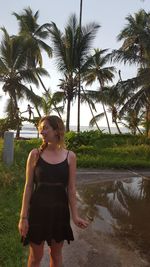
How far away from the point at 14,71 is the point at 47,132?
24.6 m

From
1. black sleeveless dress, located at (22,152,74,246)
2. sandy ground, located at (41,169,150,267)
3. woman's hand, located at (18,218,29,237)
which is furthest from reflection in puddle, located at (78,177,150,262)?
woman's hand, located at (18,218,29,237)

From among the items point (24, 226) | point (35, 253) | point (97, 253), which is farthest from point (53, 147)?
point (97, 253)

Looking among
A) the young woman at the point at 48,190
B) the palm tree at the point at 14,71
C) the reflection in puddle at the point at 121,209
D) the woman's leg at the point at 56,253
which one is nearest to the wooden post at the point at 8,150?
the reflection in puddle at the point at 121,209

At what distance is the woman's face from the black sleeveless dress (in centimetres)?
18

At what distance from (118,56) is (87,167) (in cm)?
1233

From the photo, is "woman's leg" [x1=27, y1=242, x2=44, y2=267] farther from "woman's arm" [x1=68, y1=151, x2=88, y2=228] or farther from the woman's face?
the woman's face

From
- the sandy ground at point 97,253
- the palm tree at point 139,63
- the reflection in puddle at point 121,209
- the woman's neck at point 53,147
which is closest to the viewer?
the woman's neck at point 53,147

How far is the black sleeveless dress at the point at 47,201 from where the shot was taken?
9.97ft

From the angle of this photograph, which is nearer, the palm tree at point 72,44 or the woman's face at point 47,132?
the woman's face at point 47,132

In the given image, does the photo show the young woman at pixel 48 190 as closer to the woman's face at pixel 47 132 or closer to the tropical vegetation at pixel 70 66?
the woman's face at pixel 47 132

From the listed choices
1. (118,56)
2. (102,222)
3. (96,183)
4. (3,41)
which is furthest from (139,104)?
(102,222)

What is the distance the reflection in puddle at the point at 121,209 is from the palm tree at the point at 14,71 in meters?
17.9

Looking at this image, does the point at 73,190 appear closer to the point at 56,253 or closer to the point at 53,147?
the point at 53,147

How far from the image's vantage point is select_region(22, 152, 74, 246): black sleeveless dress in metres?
3.04
